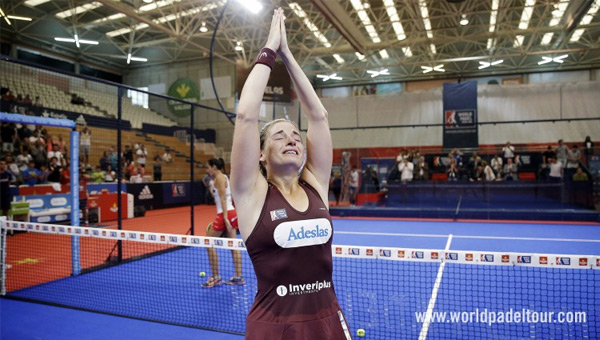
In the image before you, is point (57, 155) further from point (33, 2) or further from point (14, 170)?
point (33, 2)

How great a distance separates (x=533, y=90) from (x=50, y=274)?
26619 mm

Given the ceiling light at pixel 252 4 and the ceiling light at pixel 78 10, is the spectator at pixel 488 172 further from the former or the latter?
the ceiling light at pixel 78 10

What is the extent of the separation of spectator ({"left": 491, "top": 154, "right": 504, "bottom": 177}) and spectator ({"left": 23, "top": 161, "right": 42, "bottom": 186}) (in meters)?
16.2

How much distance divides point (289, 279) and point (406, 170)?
15052 millimetres

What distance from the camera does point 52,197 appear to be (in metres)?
12.2

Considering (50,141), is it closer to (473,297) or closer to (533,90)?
(473,297)

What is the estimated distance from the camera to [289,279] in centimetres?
167

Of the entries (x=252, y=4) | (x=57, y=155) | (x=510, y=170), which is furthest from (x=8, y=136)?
(x=510, y=170)

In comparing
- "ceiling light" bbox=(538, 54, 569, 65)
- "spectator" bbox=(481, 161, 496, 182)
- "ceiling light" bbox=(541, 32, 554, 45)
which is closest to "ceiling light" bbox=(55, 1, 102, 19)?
"spectator" bbox=(481, 161, 496, 182)

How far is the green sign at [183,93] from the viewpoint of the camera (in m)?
28.5

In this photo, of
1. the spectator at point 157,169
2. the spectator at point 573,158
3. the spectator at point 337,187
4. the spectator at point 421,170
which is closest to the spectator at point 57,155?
the spectator at point 157,169

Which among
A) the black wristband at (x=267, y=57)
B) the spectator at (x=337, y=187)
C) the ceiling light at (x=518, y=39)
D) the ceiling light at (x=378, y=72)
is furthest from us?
the ceiling light at (x=378, y=72)

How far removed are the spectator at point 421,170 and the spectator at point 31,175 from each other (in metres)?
13.4

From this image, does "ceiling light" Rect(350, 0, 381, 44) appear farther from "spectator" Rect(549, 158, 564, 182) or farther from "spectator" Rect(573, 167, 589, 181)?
"spectator" Rect(573, 167, 589, 181)
